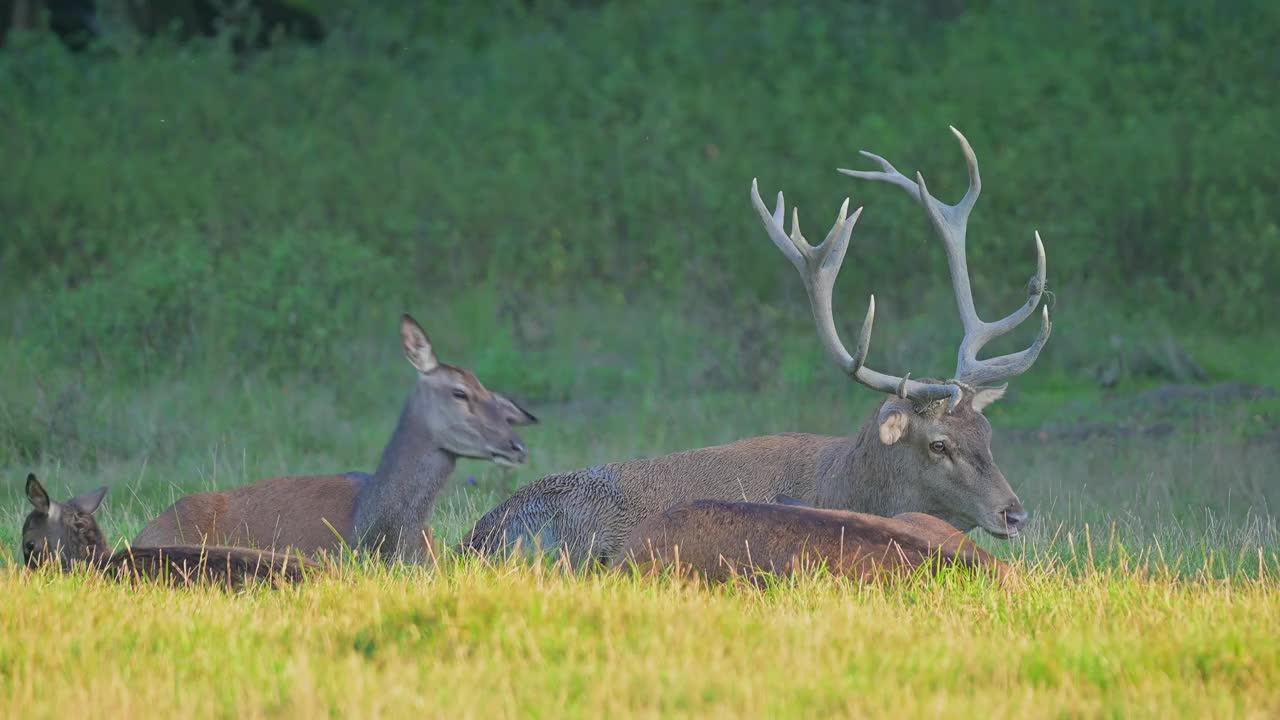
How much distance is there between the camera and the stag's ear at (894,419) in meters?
7.96

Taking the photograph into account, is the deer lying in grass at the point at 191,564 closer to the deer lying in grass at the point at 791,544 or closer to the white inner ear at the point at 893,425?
the deer lying in grass at the point at 791,544

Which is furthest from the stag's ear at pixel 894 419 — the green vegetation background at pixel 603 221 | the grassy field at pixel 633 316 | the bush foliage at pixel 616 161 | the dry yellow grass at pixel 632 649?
the bush foliage at pixel 616 161

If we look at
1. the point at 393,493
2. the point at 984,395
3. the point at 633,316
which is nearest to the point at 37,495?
the point at 393,493

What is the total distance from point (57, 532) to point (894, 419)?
3.36m

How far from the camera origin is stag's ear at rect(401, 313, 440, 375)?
848 centimetres

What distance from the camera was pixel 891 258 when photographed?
1688 cm

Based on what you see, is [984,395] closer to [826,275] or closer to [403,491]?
[826,275]

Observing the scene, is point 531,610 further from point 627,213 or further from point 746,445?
point 627,213

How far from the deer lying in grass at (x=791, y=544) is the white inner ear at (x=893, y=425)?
1356 millimetres

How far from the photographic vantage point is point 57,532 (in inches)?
285

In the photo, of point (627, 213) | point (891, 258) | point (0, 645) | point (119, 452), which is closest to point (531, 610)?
point (0, 645)

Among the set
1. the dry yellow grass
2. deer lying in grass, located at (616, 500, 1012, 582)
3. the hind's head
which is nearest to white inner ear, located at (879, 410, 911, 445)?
deer lying in grass, located at (616, 500, 1012, 582)

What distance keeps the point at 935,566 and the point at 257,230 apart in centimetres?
1202

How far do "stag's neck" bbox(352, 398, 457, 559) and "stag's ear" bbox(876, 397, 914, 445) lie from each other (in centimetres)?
193
